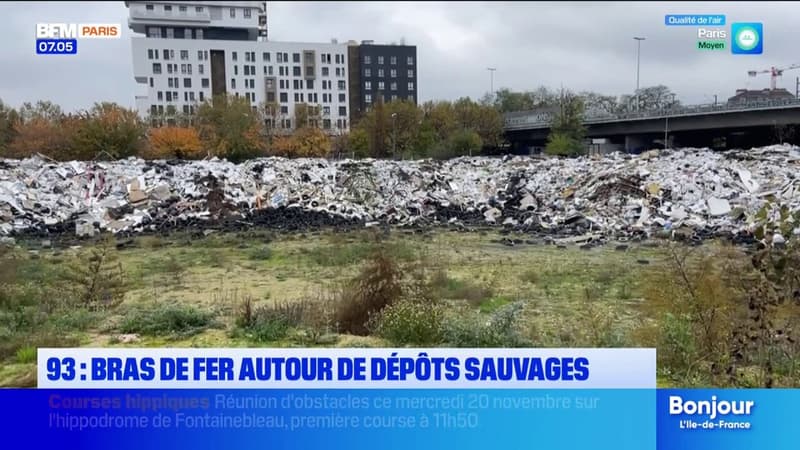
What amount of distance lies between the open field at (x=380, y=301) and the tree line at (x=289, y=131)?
11.6 meters

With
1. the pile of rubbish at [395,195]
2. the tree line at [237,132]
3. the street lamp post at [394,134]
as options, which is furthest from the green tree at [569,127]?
the pile of rubbish at [395,195]

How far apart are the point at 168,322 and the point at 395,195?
17.2 metres

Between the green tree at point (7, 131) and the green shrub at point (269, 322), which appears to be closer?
the green shrub at point (269, 322)

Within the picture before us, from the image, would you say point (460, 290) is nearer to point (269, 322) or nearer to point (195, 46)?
point (269, 322)

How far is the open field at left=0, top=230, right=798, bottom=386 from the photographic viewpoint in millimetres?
4645

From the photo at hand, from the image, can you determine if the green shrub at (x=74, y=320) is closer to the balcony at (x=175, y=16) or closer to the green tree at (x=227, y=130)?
the balcony at (x=175, y=16)

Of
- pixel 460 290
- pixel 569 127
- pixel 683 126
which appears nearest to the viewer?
pixel 460 290

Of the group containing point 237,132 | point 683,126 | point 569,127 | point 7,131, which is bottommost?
point 7,131

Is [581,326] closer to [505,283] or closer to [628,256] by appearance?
[505,283]

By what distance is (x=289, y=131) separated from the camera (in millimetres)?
46062

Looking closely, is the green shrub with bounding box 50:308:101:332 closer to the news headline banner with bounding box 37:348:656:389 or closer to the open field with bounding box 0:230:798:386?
the open field with bounding box 0:230:798:386

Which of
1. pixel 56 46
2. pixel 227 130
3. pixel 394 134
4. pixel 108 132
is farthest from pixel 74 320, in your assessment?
pixel 394 134

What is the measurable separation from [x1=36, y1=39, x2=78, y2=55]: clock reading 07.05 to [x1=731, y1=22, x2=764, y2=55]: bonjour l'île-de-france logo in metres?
5.35

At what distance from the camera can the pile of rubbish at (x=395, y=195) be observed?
18047 millimetres
